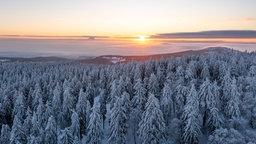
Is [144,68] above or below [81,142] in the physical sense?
above

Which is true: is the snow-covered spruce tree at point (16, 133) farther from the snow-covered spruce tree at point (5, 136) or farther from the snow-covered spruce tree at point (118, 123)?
the snow-covered spruce tree at point (118, 123)

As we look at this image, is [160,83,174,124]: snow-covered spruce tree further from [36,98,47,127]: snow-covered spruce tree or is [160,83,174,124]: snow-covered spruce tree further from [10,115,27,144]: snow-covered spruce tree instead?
[10,115,27,144]: snow-covered spruce tree

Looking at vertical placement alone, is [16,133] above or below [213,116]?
below

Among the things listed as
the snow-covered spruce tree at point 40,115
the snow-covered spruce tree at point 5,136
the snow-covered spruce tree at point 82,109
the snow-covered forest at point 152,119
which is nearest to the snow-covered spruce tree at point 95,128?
the snow-covered forest at point 152,119

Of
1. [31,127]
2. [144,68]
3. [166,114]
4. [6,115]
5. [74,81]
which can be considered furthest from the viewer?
[144,68]

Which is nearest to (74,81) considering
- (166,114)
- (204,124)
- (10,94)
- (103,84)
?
(103,84)

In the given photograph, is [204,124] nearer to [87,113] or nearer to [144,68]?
[87,113]

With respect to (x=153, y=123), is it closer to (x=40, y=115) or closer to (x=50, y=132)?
(x=50, y=132)

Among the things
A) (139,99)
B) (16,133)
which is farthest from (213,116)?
(16,133)
